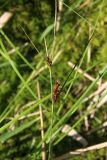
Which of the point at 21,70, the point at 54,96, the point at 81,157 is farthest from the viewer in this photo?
the point at 21,70

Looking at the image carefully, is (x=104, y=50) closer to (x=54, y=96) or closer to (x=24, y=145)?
(x=24, y=145)

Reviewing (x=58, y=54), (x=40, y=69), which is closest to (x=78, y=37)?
(x=58, y=54)

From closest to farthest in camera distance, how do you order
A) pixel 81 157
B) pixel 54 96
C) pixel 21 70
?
pixel 54 96, pixel 81 157, pixel 21 70

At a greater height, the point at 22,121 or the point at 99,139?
the point at 22,121

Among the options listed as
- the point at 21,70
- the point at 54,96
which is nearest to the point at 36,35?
the point at 21,70

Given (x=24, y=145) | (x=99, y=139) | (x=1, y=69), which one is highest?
(x=1, y=69)

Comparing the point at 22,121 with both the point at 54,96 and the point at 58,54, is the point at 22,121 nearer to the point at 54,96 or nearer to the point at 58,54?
the point at 58,54

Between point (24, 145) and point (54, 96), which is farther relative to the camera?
point (24, 145)
